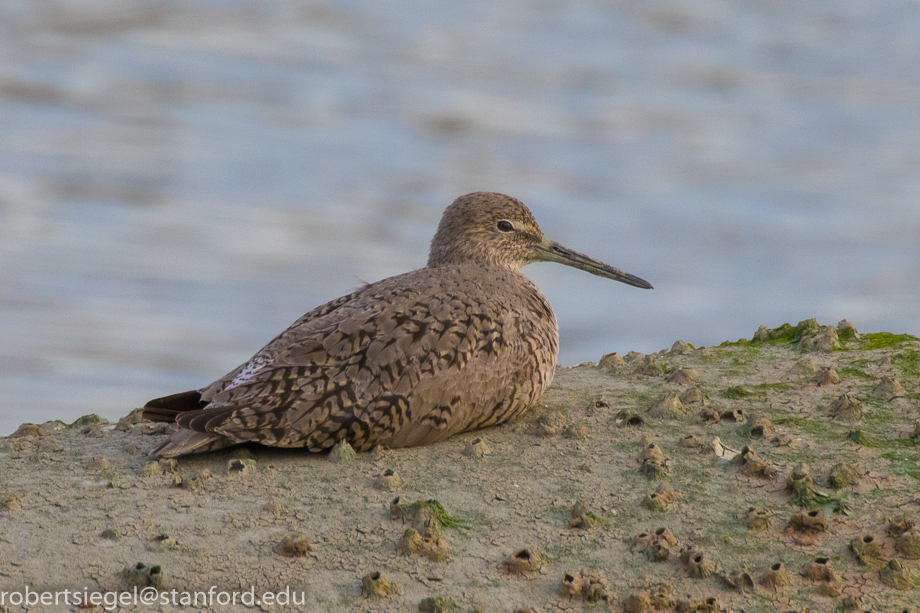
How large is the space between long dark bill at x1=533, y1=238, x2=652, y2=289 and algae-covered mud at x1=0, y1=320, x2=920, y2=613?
1800 millimetres

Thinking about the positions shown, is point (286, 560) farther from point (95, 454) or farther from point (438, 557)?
point (95, 454)

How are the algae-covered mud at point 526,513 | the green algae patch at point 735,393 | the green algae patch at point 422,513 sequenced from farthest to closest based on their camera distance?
the green algae patch at point 735,393, the green algae patch at point 422,513, the algae-covered mud at point 526,513

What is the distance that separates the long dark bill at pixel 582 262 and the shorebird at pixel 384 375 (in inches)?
55.6

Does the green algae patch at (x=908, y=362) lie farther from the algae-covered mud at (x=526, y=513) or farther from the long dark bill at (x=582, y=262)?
the long dark bill at (x=582, y=262)

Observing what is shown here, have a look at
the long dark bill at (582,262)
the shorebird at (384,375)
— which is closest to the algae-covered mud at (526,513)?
the shorebird at (384,375)

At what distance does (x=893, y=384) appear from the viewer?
8734mm

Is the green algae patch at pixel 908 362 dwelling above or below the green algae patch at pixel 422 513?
above

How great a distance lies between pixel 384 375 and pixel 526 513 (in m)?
1.43

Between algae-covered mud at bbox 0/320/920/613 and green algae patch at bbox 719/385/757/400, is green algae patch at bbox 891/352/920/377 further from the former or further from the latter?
green algae patch at bbox 719/385/757/400

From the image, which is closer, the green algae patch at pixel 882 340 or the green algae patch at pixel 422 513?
the green algae patch at pixel 422 513

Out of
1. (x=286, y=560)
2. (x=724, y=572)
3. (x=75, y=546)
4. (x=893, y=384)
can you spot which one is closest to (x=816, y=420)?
(x=893, y=384)

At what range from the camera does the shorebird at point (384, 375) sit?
295 inches

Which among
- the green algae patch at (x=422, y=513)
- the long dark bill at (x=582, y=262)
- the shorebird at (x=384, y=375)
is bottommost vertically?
the green algae patch at (x=422, y=513)

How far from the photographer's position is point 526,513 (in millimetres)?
6883
